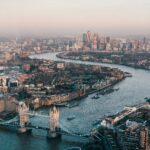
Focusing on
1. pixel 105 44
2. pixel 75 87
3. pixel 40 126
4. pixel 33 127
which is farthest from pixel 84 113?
pixel 105 44

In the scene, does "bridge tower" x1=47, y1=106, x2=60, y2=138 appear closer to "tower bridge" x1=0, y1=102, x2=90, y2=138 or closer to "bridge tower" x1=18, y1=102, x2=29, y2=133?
"tower bridge" x1=0, y1=102, x2=90, y2=138

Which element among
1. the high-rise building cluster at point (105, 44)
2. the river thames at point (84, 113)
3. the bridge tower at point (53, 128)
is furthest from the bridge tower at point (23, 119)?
the high-rise building cluster at point (105, 44)

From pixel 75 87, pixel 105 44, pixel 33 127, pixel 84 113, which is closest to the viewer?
pixel 33 127

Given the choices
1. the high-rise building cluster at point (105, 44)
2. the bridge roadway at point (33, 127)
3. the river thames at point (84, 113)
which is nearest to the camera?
the river thames at point (84, 113)

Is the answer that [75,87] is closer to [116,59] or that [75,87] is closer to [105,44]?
[116,59]

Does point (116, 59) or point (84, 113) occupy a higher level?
point (84, 113)

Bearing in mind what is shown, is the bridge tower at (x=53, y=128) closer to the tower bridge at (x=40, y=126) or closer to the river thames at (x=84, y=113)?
the tower bridge at (x=40, y=126)

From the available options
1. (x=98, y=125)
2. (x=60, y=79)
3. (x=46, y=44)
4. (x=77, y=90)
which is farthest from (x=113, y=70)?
(x=46, y=44)

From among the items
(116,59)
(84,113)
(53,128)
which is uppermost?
(53,128)
